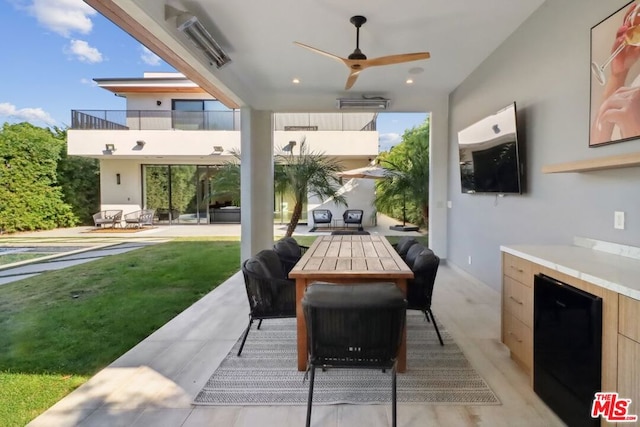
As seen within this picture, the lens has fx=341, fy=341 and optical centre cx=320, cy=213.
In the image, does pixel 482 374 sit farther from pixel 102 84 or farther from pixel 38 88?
pixel 102 84


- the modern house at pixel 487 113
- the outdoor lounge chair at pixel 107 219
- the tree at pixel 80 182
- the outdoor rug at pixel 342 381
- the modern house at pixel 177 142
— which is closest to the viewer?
the modern house at pixel 487 113

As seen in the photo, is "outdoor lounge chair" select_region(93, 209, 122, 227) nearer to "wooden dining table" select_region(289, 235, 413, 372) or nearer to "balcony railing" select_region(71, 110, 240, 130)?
"balcony railing" select_region(71, 110, 240, 130)

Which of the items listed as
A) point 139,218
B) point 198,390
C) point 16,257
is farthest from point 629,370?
point 139,218

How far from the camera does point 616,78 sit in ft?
7.25

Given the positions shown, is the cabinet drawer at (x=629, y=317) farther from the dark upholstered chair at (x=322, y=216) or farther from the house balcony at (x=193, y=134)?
the dark upholstered chair at (x=322, y=216)

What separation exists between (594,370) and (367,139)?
31.7ft

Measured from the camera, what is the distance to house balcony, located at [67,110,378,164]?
10.5m

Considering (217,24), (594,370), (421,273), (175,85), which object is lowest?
(594,370)

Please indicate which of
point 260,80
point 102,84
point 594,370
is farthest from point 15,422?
point 102,84

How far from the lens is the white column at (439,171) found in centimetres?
602

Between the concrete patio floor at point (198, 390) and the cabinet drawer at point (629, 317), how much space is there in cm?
78

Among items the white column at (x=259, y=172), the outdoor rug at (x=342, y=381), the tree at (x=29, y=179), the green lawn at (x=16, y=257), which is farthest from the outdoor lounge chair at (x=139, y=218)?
the outdoor rug at (x=342, y=381)

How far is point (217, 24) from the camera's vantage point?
3.61 m

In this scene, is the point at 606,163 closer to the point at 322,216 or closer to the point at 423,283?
the point at 423,283
